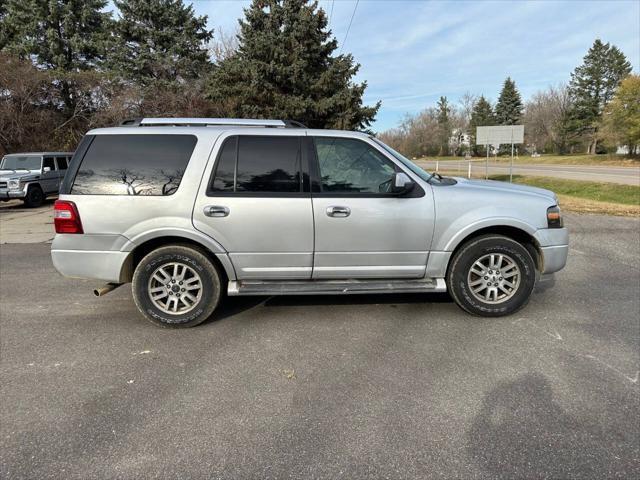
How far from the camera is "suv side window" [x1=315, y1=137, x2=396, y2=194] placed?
4059mm

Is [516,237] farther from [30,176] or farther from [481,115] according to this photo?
[481,115]

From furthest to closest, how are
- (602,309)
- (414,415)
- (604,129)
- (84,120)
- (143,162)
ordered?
(604,129), (84,120), (602,309), (143,162), (414,415)

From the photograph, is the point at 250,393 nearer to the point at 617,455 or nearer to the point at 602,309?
the point at 617,455

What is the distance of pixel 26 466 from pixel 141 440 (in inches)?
22.7

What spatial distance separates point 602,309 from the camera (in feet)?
14.6

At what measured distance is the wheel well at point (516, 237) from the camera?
4.17 m

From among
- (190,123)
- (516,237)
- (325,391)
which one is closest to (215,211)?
(190,123)

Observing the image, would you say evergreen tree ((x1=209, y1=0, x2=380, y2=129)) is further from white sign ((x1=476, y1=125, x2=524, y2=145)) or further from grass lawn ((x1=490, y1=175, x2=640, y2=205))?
grass lawn ((x1=490, y1=175, x2=640, y2=205))

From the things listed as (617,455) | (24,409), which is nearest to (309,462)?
(617,455)

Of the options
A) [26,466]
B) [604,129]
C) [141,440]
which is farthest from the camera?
[604,129]

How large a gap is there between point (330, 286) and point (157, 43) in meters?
26.7

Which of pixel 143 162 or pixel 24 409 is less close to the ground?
pixel 143 162

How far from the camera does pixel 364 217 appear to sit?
399cm

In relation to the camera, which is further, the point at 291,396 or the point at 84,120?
the point at 84,120
